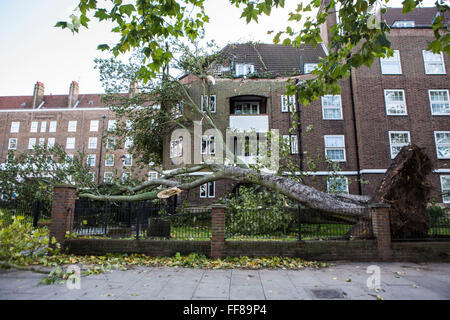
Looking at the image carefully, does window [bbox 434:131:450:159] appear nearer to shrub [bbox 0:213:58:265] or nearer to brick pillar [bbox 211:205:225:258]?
brick pillar [bbox 211:205:225:258]

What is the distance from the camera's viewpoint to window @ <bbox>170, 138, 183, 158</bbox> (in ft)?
72.0

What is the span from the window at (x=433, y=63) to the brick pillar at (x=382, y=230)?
18.4 m

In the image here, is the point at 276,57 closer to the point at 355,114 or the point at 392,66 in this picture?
the point at 355,114

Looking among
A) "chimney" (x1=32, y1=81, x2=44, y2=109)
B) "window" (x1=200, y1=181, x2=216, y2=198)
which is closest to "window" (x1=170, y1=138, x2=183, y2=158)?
"window" (x1=200, y1=181, x2=216, y2=198)

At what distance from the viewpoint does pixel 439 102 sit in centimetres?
2003

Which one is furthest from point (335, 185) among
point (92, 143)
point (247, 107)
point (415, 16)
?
point (92, 143)

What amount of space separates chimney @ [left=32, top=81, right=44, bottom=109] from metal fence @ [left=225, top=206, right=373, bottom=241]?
48.5 m

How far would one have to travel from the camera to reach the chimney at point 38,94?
146 ft

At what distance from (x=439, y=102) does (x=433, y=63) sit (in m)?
3.06

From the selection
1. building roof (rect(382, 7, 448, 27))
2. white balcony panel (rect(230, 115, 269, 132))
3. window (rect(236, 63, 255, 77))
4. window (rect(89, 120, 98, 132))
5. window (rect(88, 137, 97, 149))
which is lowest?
white balcony panel (rect(230, 115, 269, 132))

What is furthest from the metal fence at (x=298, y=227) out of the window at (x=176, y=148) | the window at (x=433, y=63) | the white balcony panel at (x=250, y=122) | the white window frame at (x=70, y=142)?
the white window frame at (x=70, y=142)
